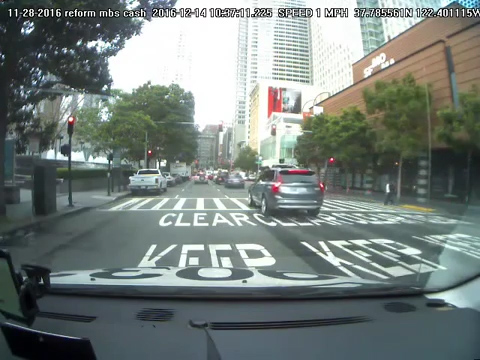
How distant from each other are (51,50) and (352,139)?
22.8 meters

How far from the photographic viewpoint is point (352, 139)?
28500 mm

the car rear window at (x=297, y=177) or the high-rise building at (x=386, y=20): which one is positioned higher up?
the high-rise building at (x=386, y=20)

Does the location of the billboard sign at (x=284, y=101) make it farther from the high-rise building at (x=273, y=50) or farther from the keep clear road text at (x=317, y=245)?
the keep clear road text at (x=317, y=245)

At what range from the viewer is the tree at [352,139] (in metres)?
27.9

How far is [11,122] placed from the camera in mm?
11930

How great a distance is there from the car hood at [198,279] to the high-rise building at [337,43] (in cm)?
967

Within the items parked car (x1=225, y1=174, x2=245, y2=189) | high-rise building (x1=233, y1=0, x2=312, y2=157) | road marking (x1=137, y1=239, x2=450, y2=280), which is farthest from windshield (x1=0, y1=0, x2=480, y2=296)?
parked car (x1=225, y1=174, x2=245, y2=189)

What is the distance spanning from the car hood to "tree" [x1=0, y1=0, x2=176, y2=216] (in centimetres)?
708

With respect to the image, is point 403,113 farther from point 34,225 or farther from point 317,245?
point 34,225

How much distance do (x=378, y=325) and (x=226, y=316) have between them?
43.0 inches

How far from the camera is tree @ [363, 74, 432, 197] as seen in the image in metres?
17.4

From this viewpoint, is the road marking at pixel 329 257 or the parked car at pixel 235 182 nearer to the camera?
the road marking at pixel 329 257

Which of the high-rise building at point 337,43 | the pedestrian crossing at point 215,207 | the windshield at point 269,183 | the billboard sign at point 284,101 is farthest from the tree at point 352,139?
the billboard sign at point 284,101

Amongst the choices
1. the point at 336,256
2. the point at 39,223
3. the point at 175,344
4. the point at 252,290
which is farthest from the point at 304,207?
the point at 175,344
